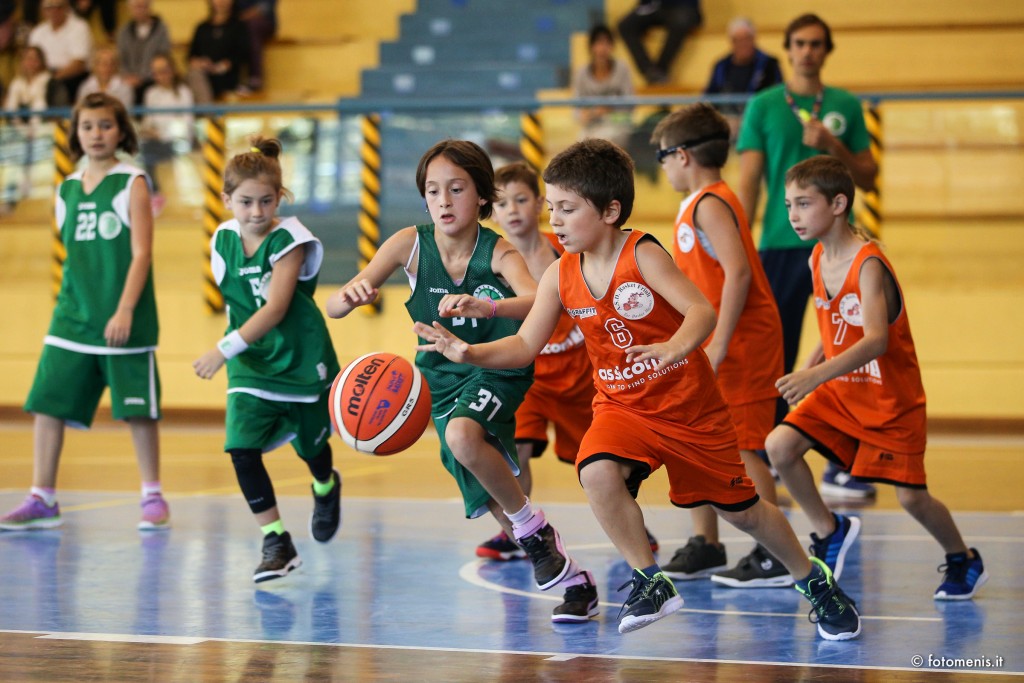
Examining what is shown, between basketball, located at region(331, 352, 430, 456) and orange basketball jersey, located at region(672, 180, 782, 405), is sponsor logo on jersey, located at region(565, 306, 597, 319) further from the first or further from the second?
orange basketball jersey, located at region(672, 180, 782, 405)

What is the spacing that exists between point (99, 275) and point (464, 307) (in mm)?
2907

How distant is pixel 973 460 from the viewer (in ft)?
28.9

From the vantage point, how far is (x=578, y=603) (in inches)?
176

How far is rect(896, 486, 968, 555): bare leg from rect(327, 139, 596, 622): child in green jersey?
1.14 m

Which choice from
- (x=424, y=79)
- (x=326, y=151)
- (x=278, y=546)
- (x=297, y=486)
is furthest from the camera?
(x=424, y=79)

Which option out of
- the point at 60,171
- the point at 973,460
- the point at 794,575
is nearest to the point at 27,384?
the point at 60,171

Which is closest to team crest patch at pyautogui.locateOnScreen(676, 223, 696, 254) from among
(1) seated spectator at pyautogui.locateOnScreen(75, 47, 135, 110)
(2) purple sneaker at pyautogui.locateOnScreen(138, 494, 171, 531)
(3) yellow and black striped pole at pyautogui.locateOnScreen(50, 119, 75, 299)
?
(2) purple sneaker at pyautogui.locateOnScreen(138, 494, 171, 531)

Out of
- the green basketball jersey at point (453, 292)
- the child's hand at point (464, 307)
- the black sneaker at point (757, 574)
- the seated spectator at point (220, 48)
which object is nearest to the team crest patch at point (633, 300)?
the child's hand at point (464, 307)

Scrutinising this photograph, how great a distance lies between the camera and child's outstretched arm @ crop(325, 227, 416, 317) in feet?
14.1

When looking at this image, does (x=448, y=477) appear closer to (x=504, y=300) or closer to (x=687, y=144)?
(x=687, y=144)

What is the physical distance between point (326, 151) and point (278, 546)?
6.52 metres

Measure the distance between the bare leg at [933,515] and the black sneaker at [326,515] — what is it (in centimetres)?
221

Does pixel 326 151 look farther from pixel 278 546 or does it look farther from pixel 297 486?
pixel 278 546

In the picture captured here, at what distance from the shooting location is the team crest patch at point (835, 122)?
669 centimetres
